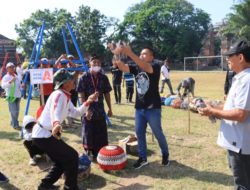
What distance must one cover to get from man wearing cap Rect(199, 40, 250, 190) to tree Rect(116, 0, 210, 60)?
2437 inches

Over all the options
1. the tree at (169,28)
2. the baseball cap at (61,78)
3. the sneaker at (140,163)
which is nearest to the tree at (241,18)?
the tree at (169,28)

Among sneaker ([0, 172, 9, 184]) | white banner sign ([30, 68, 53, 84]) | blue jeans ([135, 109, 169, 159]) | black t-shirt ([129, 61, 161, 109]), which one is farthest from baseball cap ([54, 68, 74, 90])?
white banner sign ([30, 68, 53, 84])

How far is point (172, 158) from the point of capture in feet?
21.5

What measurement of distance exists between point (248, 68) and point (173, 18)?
233ft

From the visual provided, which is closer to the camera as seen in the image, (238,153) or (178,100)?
(238,153)

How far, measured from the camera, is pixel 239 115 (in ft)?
10.4

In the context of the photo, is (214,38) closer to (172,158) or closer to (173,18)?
(173,18)

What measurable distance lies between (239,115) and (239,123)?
5.7 inches

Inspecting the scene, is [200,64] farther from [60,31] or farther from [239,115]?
[239,115]

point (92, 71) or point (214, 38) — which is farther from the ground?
point (214, 38)

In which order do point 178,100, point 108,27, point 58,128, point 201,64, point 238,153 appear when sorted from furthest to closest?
point 108,27 → point 201,64 → point 178,100 → point 58,128 → point 238,153

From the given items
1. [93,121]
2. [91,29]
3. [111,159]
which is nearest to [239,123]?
[111,159]

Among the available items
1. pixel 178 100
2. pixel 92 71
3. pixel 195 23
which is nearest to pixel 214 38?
pixel 195 23

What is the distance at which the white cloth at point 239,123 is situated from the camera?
3.17m
